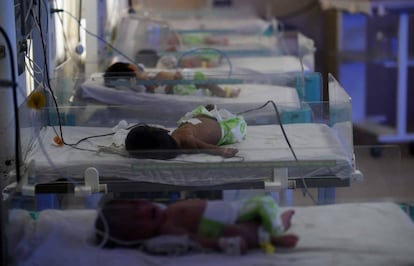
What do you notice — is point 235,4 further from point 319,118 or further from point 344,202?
point 344,202

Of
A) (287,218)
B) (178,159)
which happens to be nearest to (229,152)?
(178,159)

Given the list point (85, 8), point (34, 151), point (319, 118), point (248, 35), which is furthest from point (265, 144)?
point (248, 35)

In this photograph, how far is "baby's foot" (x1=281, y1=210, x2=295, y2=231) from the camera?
1.65 m

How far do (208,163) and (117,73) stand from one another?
1509 millimetres

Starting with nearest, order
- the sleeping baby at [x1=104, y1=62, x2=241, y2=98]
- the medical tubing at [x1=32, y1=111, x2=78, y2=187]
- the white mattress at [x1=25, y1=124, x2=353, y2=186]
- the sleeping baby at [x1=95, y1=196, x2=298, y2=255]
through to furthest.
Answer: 1. the sleeping baby at [x1=95, y1=196, x2=298, y2=255]
2. the white mattress at [x1=25, y1=124, x2=353, y2=186]
3. the medical tubing at [x1=32, y1=111, x2=78, y2=187]
4. the sleeping baby at [x1=104, y1=62, x2=241, y2=98]

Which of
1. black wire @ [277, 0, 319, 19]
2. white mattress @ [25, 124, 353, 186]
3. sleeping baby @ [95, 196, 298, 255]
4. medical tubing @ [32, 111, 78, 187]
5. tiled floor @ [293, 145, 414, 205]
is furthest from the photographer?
black wire @ [277, 0, 319, 19]

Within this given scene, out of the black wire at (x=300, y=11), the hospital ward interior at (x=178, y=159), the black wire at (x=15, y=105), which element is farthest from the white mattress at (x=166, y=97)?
the black wire at (x=300, y=11)

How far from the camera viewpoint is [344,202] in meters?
1.78

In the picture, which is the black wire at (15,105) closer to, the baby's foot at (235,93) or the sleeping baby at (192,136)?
the sleeping baby at (192,136)

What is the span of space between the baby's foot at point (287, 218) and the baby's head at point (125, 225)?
251 millimetres

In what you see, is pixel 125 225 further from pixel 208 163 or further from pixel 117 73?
pixel 117 73

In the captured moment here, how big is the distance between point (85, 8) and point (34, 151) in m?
2.06

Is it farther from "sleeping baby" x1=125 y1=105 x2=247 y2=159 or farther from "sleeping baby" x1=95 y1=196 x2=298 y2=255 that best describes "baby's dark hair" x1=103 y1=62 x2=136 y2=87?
"sleeping baby" x1=95 y1=196 x2=298 y2=255

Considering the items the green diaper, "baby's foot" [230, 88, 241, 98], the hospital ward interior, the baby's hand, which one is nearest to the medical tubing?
the hospital ward interior
